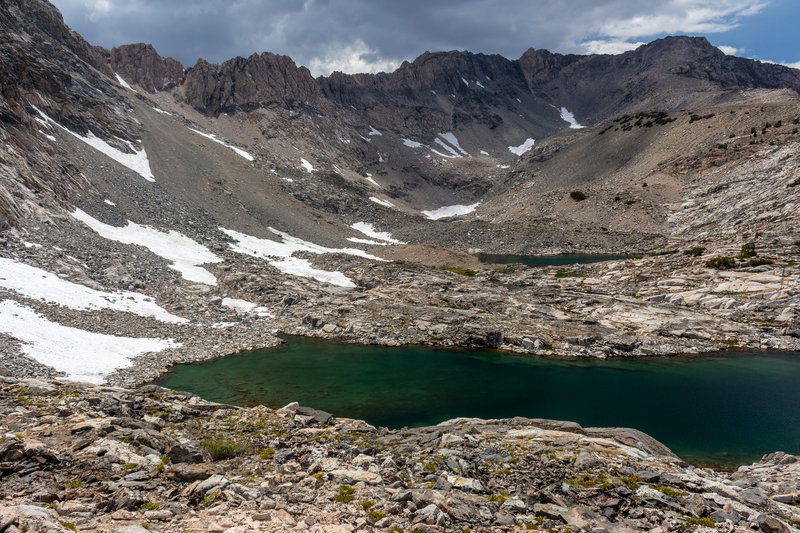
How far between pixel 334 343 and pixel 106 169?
53.7 meters

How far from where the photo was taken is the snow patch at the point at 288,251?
5581 cm

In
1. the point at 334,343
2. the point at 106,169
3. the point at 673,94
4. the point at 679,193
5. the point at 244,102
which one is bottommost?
the point at 334,343

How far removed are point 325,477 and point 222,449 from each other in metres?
3.92

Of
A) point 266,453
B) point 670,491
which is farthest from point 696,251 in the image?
point 266,453

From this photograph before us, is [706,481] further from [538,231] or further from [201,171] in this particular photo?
[201,171]

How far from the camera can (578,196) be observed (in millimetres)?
102375

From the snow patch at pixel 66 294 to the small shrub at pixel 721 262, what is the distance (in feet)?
182

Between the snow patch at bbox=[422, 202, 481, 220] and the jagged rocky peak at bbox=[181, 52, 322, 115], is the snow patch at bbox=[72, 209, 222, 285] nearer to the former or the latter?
the snow patch at bbox=[422, 202, 481, 220]

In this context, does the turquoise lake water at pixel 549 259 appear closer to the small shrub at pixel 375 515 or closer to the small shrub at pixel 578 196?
the small shrub at pixel 578 196

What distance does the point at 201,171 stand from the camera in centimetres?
8425

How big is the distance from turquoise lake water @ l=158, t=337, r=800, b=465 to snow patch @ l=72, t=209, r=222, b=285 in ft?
62.1

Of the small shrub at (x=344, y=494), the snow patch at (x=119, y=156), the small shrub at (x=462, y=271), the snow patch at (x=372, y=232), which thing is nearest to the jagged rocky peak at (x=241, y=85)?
the snow patch at (x=372, y=232)

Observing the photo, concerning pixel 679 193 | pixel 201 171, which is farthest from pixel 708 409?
pixel 201 171

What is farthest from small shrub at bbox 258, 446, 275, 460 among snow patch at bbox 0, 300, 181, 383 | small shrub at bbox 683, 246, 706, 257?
small shrub at bbox 683, 246, 706, 257
